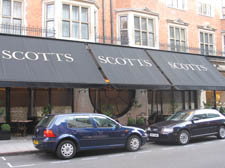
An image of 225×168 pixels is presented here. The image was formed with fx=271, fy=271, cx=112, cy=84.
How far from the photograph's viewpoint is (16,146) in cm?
1055

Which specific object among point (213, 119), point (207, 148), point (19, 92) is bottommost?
point (207, 148)

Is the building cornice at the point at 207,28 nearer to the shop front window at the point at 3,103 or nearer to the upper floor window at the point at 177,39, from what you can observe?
the upper floor window at the point at 177,39

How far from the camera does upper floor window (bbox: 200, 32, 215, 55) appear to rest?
20938mm

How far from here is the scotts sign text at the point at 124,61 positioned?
45.7 ft

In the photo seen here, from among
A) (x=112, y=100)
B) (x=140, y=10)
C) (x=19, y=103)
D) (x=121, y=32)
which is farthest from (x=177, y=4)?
(x=19, y=103)

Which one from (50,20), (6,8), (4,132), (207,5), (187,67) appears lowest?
(4,132)

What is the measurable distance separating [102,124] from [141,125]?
5695 mm

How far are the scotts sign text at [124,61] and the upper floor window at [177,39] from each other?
15.3 ft

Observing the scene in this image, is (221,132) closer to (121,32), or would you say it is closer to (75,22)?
(121,32)

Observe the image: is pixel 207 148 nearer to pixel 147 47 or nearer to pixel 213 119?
pixel 213 119

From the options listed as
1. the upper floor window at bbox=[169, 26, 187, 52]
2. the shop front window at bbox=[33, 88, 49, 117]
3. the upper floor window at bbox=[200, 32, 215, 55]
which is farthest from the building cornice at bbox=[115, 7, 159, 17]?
the shop front window at bbox=[33, 88, 49, 117]

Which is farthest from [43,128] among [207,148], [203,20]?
[203,20]

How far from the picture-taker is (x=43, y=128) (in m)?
8.74

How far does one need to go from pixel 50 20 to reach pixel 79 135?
8340mm
